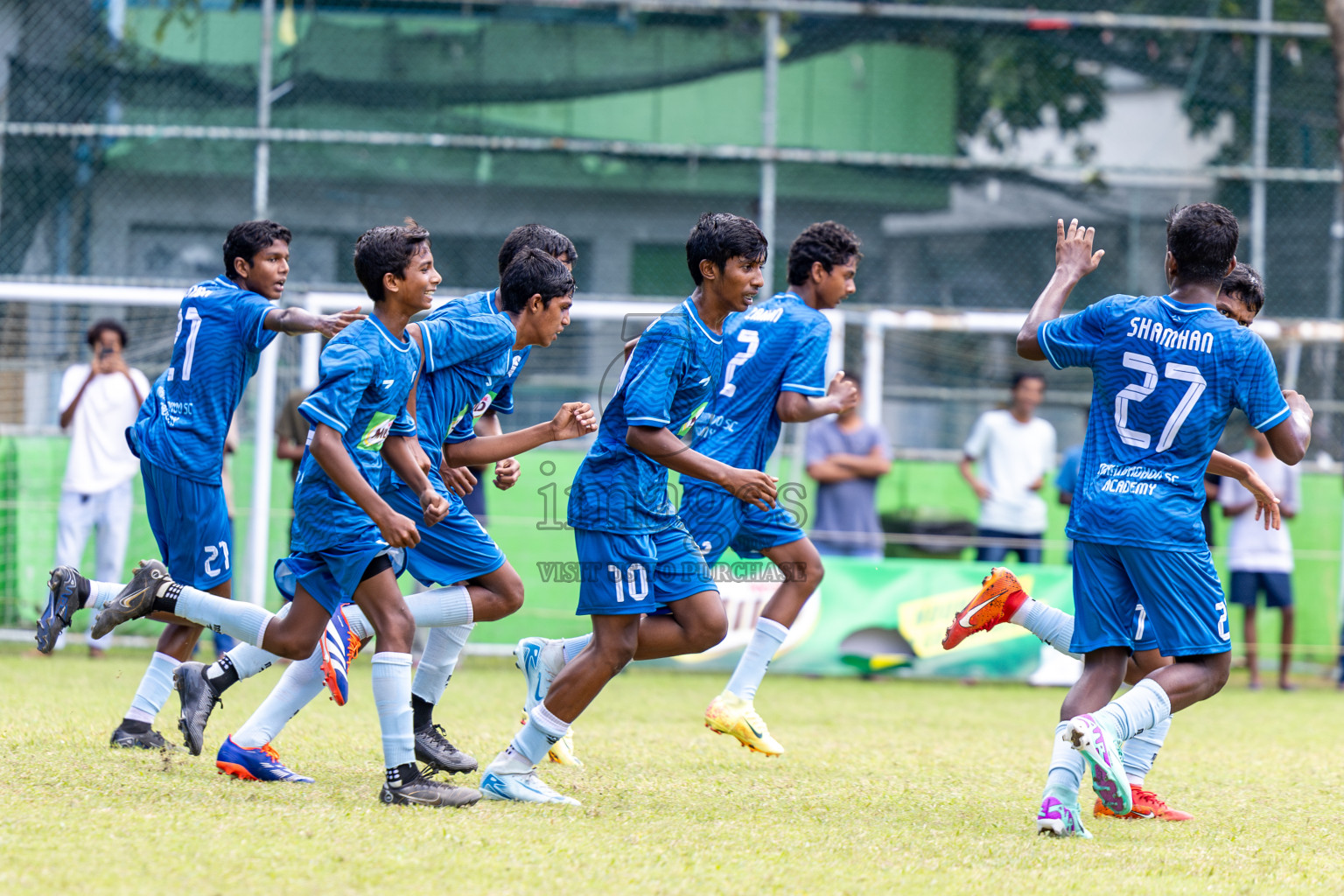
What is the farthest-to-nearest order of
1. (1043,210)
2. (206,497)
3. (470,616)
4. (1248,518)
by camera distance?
(1043,210) → (1248,518) → (206,497) → (470,616)

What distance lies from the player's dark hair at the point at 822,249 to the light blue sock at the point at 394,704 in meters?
2.83

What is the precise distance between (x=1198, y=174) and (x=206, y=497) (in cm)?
941

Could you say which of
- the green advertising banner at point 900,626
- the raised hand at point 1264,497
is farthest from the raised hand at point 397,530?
the green advertising banner at point 900,626

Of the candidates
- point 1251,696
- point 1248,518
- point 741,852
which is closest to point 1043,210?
point 1248,518

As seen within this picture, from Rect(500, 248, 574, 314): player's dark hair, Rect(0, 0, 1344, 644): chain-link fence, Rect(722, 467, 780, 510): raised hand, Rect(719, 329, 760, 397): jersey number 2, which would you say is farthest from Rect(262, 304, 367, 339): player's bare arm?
Rect(0, 0, 1344, 644): chain-link fence

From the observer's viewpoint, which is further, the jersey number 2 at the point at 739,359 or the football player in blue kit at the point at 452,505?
the jersey number 2 at the point at 739,359

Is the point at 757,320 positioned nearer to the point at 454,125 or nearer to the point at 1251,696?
the point at 1251,696

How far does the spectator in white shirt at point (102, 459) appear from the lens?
10125 mm

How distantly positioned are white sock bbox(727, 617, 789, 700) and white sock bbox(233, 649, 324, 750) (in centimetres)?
181

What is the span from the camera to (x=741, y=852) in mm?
4199

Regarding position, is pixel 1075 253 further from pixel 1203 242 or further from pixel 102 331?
pixel 102 331

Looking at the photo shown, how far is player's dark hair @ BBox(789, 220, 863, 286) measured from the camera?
6.53 metres

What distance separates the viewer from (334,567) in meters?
4.72

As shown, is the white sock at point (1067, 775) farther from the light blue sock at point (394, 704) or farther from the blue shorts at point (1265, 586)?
the blue shorts at point (1265, 586)
